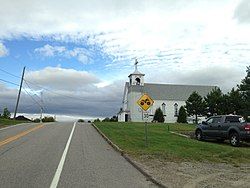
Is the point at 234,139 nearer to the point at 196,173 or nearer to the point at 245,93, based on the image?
the point at 196,173

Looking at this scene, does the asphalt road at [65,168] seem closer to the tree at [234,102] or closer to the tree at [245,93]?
the tree at [245,93]

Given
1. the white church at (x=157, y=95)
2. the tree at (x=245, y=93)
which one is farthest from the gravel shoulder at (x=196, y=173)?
the white church at (x=157, y=95)

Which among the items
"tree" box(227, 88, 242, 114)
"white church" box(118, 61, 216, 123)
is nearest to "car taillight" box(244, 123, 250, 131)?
"tree" box(227, 88, 242, 114)

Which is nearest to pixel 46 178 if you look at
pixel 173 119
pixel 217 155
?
pixel 217 155

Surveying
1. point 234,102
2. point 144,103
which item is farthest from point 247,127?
point 234,102

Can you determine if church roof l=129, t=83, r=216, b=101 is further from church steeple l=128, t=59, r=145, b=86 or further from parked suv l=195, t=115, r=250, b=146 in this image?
parked suv l=195, t=115, r=250, b=146

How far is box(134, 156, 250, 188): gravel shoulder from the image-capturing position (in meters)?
10.3

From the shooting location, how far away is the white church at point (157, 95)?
87000 mm

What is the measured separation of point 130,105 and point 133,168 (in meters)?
75.8

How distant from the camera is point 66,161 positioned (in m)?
14.3

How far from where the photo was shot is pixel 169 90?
90.6 meters

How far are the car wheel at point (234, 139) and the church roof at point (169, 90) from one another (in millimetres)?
64672

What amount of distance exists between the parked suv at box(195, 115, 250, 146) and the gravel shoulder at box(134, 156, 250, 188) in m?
8.27

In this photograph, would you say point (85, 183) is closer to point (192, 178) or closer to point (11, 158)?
point (192, 178)
